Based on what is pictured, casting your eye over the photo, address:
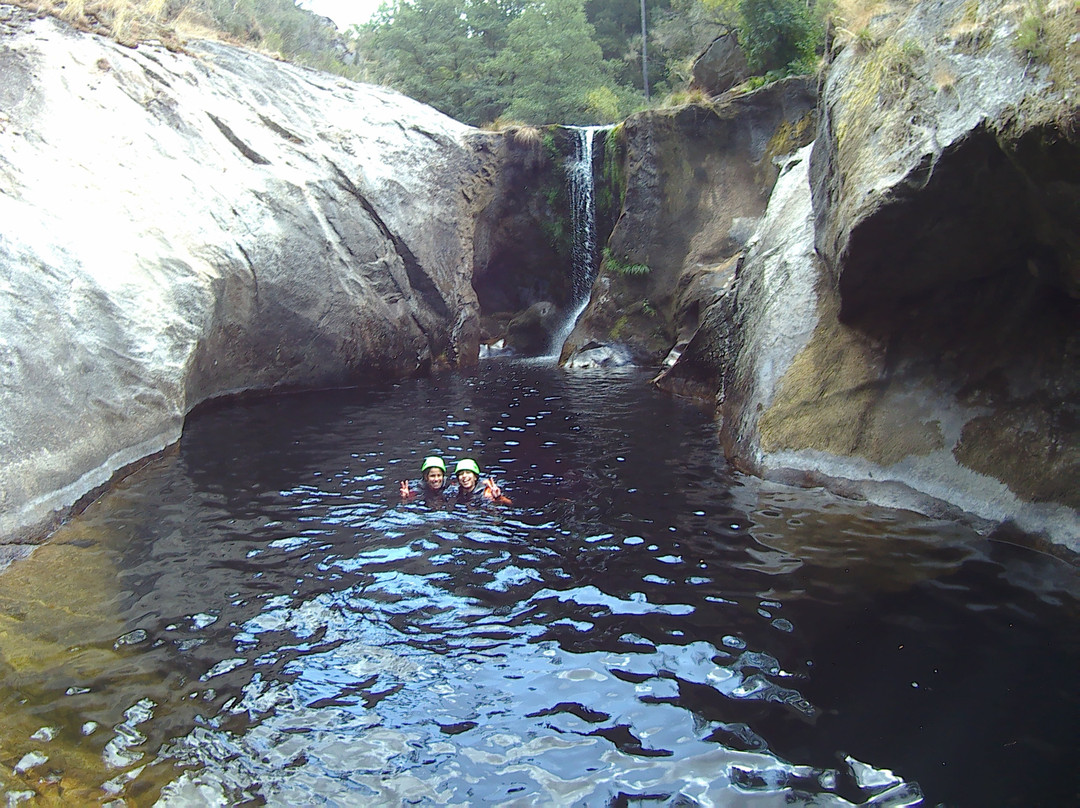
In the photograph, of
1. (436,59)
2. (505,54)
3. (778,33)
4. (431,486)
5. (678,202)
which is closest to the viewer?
(431,486)

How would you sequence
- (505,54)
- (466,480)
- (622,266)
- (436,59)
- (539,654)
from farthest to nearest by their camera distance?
1. (436,59)
2. (505,54)
3. (622,266)
4. (466,480)
5. (539,654)

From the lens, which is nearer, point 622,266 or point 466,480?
point 466,480

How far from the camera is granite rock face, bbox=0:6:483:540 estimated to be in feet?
28.8

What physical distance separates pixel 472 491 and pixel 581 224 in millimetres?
16998

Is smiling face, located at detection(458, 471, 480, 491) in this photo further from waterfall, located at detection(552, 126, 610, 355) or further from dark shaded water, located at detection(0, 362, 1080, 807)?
waterfall, located at detection(552, 126, 610, 355)

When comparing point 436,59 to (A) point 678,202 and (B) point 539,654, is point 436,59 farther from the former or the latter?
(B) point 539,654

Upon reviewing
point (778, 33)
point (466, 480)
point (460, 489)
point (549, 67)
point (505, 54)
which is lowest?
point (460, 489)

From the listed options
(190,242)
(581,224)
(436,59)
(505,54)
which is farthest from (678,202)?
(436,59)

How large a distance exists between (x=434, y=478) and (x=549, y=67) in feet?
86.9

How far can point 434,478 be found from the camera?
Answer: 8.61 metres

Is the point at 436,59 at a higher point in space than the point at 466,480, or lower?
higher

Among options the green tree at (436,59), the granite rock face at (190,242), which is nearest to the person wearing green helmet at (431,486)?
the granite rock face at (190,242)

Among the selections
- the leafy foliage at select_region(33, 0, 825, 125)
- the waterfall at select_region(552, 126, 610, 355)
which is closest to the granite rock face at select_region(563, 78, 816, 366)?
the waterfall at select_region(552, 126, 610, 355)

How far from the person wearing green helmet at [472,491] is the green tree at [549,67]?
23953 millimetres
